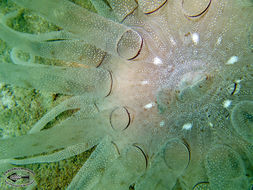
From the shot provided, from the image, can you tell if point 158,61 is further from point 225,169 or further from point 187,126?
point 225,169

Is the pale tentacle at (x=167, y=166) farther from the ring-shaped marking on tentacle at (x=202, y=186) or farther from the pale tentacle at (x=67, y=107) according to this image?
the pale tentacle at (x=67, y=107)

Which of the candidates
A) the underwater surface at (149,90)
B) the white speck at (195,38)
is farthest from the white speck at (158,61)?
the white speck at (195,38)

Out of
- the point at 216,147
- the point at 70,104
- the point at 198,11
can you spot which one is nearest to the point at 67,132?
the point at 70,104

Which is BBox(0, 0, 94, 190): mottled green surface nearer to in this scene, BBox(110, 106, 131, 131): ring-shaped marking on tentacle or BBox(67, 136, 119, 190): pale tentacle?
BBox(67, 136, 119, 190): pale tentacle

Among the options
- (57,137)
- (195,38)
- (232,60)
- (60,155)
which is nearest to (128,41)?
(195,38)

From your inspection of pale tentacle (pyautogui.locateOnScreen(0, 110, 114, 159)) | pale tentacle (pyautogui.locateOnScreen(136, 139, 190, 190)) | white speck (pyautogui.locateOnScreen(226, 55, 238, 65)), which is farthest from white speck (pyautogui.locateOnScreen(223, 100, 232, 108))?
pale tentacle (pyautogui.locateOnScreen(0, 110, 114, 159))

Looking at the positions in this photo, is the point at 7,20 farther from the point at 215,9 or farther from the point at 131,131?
the point at 215,9
